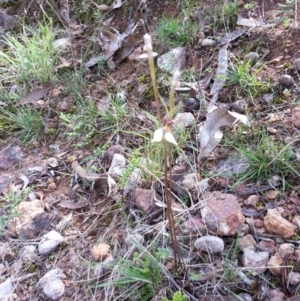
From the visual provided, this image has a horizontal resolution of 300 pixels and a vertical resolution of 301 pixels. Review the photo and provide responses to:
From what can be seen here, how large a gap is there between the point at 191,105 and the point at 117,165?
14.6 inches

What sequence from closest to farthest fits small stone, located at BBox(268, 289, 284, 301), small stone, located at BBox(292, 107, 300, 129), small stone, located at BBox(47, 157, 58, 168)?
1. small stone, located at BBox(268, 289, 284, 301)
2. small stone, located at BBox(292, 107, 300, 129)
3. small stone, located at BBox(47, 157, 58, 168)

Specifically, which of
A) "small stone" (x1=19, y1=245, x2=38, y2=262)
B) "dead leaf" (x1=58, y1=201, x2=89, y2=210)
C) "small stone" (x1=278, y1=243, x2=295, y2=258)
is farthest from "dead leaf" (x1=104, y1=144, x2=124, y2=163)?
"small stone" (x1=278, y1=243, x2=295, y2=258)

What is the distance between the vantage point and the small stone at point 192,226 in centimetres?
122

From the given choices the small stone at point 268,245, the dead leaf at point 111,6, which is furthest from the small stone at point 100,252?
the dead leaf at point 111,6

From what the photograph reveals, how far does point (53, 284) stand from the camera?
4.06ft

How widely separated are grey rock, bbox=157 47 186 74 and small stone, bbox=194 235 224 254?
2.58ft

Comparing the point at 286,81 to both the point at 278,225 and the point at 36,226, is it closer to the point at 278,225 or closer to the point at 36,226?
the point at 278,225

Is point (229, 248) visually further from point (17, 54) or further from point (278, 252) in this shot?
point (17, 54)

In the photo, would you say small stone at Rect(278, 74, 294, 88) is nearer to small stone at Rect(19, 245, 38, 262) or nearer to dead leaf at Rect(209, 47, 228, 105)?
dead leaf at Rect(209, 47, 228, 105)

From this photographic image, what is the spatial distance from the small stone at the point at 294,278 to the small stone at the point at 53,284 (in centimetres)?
62

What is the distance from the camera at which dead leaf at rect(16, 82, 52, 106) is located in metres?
1.86

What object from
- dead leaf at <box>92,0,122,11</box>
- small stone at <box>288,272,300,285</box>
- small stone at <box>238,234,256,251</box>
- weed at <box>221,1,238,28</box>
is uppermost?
dead leaf at <box>92,0,122,11</box>

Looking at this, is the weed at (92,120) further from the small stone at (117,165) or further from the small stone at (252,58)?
the small stone at (252,58)

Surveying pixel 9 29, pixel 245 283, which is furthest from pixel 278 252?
pixel 9 29
